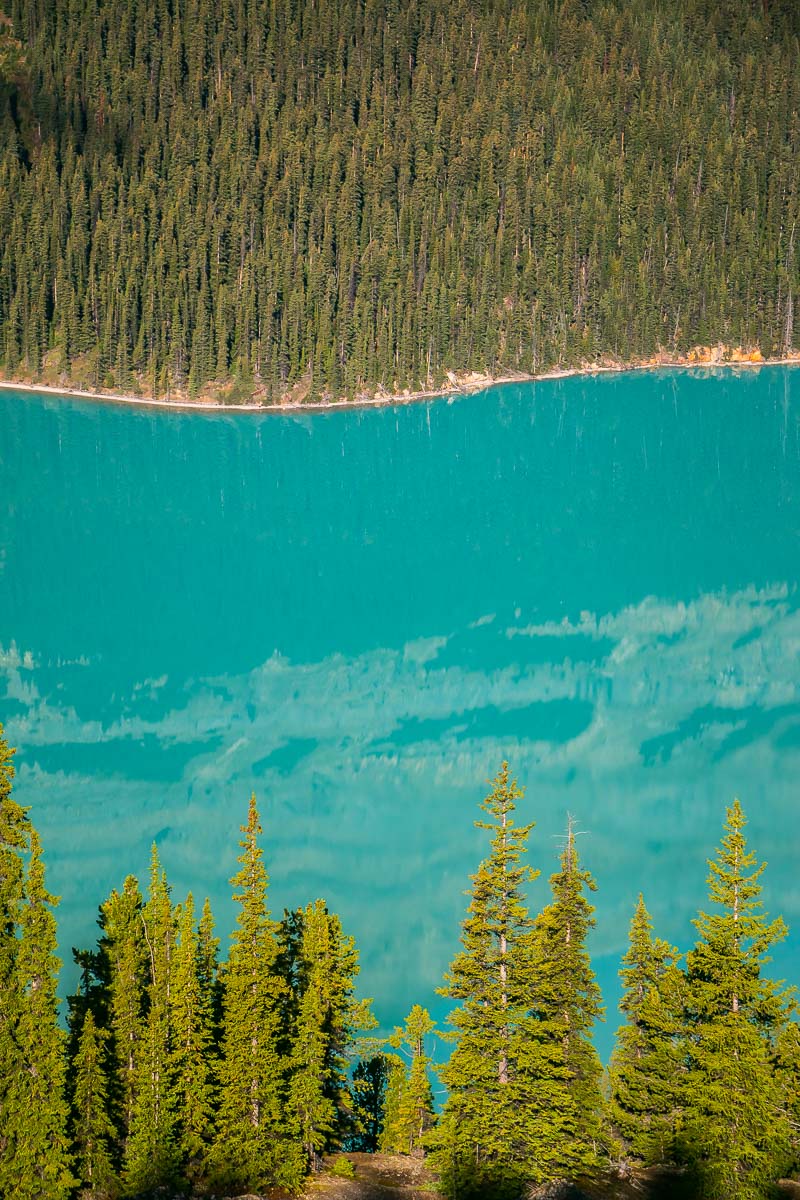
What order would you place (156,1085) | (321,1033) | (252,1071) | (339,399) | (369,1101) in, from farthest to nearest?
(339,399), (369,1101), (321,1033), (252,1071), (156,1085)

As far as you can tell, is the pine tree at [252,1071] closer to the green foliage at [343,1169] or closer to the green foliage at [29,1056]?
the green foliage at [343,1169]

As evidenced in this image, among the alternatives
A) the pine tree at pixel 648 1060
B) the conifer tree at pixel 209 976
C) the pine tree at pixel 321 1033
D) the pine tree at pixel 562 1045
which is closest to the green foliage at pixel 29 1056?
the conifer tree at pixel 209 976

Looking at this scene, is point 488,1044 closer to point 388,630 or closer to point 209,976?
point 209,976

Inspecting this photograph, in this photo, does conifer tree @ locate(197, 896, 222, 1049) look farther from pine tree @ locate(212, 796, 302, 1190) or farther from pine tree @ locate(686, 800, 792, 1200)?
pine tree @ locate(686, 800, 792, 1200)

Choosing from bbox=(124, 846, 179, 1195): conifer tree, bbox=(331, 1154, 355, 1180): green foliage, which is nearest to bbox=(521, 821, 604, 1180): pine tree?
bbox=(331, 1154, 355, 1180): green foliage

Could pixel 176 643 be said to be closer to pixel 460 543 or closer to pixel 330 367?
pixel 460 543

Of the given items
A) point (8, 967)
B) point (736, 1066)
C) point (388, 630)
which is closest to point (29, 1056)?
point (8, 967)
